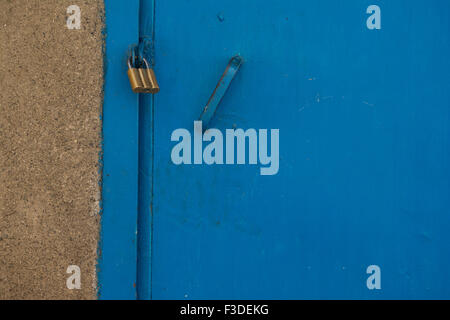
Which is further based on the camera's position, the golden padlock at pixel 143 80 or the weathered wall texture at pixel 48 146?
the weathered wall texture at pixel 48 146

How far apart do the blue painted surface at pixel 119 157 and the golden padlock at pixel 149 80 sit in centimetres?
9

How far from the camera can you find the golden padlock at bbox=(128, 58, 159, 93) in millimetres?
1019

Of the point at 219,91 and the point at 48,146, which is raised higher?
the point at 219,91

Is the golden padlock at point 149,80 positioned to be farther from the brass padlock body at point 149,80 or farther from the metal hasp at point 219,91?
the metal hasp at point 219,91

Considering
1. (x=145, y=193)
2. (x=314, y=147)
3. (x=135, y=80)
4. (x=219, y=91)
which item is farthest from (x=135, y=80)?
(x=314, y=147)

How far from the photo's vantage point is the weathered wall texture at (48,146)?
44.4 inches

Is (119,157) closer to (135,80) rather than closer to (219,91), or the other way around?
(135,80)

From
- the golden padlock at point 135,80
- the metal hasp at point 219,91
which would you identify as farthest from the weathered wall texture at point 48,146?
the metal hasp at point 219,91

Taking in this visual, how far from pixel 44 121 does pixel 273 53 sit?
2.32ft

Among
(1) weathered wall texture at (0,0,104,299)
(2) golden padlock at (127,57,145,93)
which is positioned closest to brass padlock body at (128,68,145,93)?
(2) golden padlock at (127,57,145,93)

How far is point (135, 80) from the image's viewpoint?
103 cm

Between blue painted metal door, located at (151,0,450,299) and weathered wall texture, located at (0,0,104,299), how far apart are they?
0.20 meters

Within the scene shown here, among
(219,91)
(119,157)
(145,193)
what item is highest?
(219,91)

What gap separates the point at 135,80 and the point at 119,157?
9.3 inches
